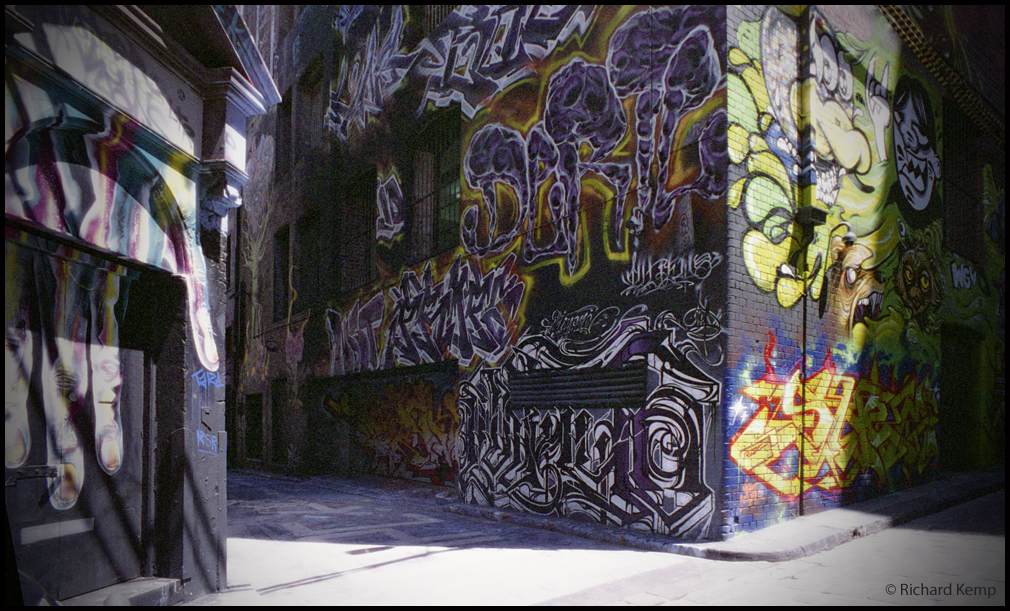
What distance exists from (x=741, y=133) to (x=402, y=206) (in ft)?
20.9

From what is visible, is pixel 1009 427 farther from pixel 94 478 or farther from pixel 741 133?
pixel 94 478

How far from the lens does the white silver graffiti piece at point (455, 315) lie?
9.04m

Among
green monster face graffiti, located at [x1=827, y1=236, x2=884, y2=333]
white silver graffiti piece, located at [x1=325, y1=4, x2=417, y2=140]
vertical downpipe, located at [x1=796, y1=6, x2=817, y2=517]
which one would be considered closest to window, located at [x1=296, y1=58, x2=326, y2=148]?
white silver graffiti piece, located at [x1=325, y1=4, x2=417, y2=140]

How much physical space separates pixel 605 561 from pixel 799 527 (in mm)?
2166

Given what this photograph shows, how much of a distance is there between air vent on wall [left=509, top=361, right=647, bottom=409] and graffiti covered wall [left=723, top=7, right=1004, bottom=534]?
110 cm

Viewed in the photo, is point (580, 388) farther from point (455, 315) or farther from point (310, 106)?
point (310, 106)

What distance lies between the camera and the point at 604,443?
24.5ft

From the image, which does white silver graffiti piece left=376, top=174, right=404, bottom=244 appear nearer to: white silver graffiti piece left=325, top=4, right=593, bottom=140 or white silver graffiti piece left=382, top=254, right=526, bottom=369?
white silver graffiti piece left=382, top=254, right=526, bottom=369

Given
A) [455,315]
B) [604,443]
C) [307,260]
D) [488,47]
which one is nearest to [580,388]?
[604,443]

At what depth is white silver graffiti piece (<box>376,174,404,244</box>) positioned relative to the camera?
11.6 m

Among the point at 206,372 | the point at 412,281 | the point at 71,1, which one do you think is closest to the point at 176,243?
the point at 206,372

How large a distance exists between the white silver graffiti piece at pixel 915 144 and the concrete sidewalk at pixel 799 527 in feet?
13.5

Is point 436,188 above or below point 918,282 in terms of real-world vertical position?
above

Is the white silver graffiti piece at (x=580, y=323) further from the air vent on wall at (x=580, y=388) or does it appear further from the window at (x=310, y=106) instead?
the window at (x=310, y=106)
